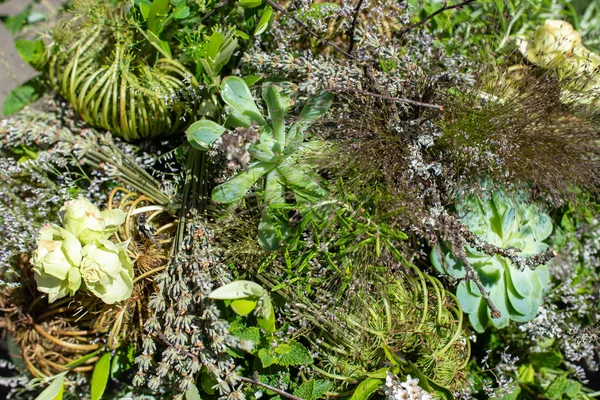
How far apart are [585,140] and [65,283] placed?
95cm

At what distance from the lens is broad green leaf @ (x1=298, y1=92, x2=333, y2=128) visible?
0.90 metres

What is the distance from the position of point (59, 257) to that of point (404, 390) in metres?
0.59

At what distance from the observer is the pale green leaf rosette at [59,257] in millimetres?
833

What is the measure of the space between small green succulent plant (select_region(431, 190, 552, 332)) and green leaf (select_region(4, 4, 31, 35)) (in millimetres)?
1238

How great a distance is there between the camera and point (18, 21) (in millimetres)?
1418

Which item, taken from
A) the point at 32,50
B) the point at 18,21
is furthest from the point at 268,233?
the point at 18,21

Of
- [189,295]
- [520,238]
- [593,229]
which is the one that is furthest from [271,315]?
[593,229]

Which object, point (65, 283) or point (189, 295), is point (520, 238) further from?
point (65, 283)

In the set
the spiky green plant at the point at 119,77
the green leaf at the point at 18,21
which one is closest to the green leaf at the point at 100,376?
the spiky green plant at the point at 119,77

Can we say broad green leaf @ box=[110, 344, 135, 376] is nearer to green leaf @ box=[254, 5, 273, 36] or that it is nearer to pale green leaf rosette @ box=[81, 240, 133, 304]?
pale green leaf rosette @ box=[81, 240, 133, 304]

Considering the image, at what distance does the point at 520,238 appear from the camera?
992 millimetres

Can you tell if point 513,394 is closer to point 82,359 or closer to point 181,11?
point 82,359

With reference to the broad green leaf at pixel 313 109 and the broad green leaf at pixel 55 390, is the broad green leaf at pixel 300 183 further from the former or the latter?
Answer: the broad green leaf at pixel 55 390

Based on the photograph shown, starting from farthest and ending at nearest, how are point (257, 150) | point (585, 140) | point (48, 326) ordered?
point (48, 326) < point (585, 140) < point (257, 150)
